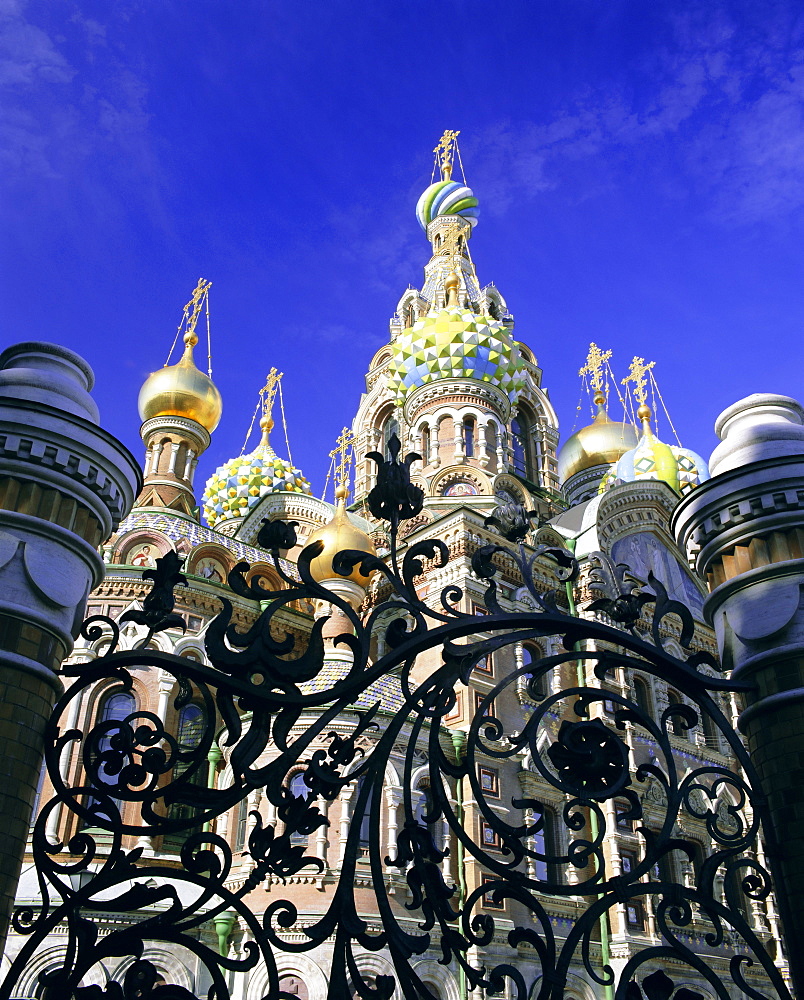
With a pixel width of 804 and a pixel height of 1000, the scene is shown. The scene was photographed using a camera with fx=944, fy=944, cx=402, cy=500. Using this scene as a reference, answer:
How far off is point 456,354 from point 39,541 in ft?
63.2

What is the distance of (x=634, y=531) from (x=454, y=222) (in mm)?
15051

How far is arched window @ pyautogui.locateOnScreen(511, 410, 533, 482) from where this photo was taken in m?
24.8

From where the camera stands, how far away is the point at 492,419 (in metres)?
22.0

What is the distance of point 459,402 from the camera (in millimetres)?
22141

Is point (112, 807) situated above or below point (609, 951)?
below

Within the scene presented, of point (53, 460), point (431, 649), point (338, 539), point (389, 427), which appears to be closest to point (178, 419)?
point (389, 427)

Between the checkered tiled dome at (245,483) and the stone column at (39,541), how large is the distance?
79.6ft

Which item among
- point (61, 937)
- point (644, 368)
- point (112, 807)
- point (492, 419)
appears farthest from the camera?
point (644, 368)

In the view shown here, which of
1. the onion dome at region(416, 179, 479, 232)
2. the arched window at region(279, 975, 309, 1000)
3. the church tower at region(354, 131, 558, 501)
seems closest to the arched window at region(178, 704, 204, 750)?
the arched window at region(279, 975, 309, 1000)

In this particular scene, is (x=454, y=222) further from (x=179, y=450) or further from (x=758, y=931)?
(x=758, y=931)

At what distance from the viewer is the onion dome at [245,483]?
28.8 meters

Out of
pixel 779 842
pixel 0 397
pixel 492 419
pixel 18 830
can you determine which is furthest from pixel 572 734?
pixel 492 419

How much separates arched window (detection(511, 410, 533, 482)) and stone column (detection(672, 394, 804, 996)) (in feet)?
63.5

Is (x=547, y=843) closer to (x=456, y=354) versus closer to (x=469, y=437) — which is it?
(x=469, y=437)
